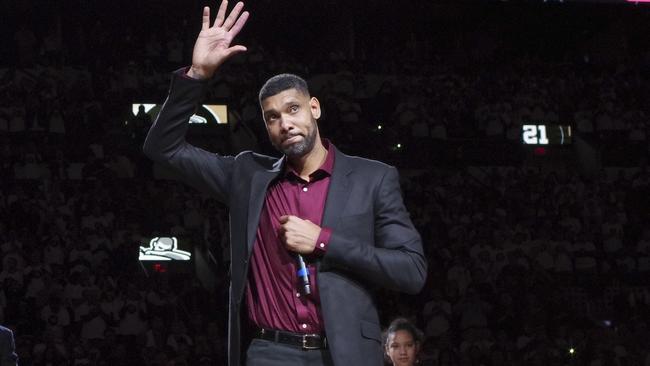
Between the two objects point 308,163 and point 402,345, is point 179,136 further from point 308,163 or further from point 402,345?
point 402,345

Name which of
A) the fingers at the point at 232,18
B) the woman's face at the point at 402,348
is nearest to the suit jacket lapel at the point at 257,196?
the fingers at the point at 232,18

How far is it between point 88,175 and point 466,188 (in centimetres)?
567

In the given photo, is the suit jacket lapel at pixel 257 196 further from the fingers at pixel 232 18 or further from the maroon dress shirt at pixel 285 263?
the fingers at pixel 232 18

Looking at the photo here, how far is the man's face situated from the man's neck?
5cm

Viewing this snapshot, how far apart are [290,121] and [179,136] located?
32 centimetres

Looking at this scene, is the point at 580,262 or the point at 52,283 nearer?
the point at 52,283

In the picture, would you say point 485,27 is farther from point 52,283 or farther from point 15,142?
point 52,283

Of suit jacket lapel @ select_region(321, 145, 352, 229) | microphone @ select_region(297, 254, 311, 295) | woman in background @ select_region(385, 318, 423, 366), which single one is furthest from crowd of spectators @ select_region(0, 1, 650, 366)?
microphone @ select_region(297, 254, 311, 295)

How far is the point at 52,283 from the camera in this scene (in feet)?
38.0

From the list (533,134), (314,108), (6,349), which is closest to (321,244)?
(314,108)

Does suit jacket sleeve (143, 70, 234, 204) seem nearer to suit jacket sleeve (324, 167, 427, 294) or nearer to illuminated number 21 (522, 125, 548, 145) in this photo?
suit jacket sleeve (324, 167, 427, 294)

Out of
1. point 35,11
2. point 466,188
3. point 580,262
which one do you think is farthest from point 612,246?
point 35,11

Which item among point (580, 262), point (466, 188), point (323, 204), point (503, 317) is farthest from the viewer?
point (466, 188)

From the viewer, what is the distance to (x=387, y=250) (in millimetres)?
2707
